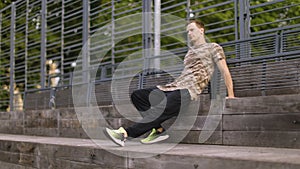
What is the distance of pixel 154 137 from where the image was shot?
18.6 feet

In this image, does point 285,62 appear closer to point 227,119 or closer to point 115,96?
point 227,119

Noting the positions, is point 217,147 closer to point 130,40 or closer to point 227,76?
point 227,76

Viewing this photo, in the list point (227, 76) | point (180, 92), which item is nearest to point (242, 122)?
point (227, 76)

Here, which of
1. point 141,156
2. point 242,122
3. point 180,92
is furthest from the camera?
point 180,92

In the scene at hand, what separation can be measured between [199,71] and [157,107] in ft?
2.24

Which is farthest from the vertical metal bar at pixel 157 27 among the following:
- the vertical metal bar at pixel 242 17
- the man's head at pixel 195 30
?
the man's head at pixel 195 30

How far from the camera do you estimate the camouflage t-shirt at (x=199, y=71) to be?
5730 millimetres

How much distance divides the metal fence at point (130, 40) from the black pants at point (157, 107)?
36.5 inches

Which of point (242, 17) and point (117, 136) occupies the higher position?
point (242, 17)

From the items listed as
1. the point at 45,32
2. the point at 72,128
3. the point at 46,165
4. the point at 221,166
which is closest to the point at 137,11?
the point at 45,32

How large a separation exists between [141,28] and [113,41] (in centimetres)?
153

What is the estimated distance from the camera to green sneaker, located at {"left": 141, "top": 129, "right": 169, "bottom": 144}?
5648 mm

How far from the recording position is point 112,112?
7.30 meters

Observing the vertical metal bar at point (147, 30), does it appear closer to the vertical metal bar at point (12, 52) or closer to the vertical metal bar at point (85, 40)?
the vertical metal bar at point (85, 40)
